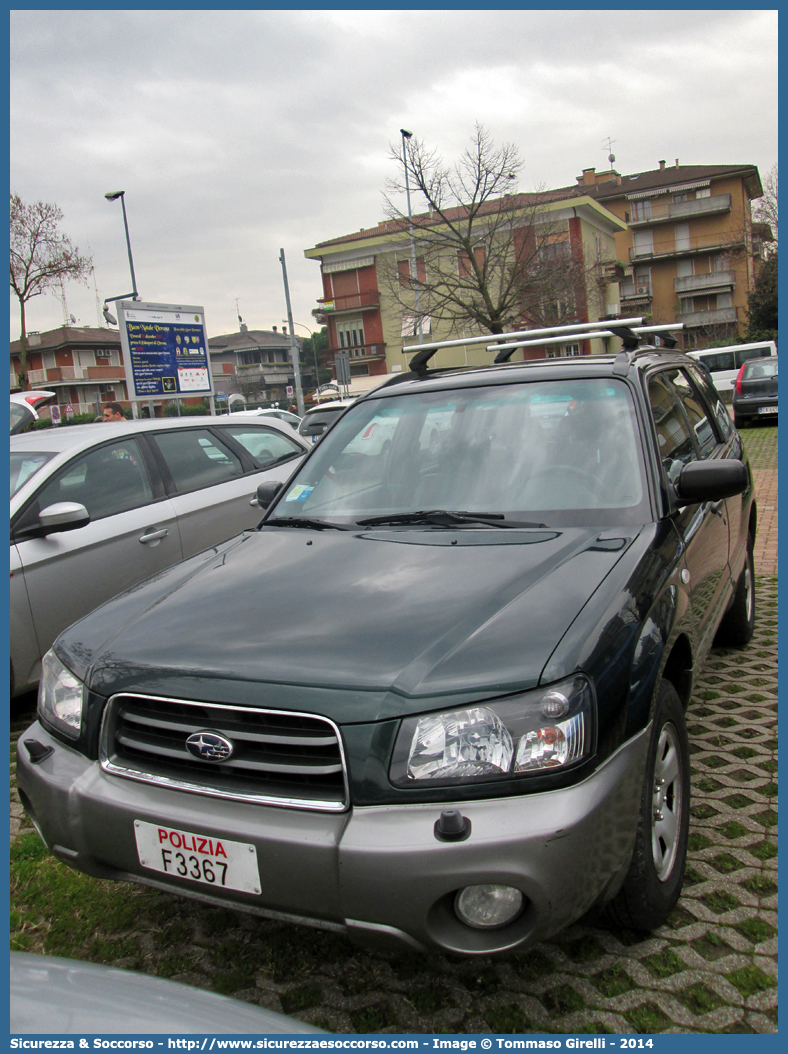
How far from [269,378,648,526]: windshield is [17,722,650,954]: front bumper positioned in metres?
1.14

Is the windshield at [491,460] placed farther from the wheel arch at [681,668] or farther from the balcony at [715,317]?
the balcony at [715,317]

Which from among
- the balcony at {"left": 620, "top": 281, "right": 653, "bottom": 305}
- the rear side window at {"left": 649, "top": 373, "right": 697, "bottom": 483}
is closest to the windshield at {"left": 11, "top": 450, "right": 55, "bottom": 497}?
the rear side window at {"left": 649, "top": 373, "right": 697, "bottom": 483}

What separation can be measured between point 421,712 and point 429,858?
12.8 inches

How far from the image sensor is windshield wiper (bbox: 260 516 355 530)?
319 cm

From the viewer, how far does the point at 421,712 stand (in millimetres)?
1957

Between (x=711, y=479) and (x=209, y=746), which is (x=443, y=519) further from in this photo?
(x=209, y=746)

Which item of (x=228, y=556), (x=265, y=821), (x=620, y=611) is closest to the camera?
(x=265, y=821)

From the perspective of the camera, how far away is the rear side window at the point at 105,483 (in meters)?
4.91

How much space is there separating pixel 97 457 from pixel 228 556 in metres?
2.49

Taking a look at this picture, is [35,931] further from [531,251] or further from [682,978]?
[531,251]

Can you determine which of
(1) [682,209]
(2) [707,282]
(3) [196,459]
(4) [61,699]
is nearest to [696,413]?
(4) [61,699]

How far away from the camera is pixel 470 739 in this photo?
194 centimetres

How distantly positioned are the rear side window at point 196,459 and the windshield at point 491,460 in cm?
216

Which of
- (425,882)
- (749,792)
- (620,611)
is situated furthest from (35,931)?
(749,792)
